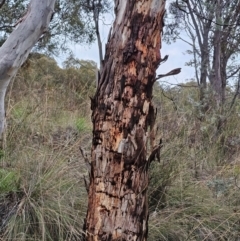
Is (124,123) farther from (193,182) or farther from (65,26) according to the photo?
(65,26)

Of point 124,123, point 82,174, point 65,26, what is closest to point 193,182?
point 82,174

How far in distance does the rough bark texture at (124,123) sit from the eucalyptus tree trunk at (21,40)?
149cm

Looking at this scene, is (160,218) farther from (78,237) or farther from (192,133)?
(192,133)

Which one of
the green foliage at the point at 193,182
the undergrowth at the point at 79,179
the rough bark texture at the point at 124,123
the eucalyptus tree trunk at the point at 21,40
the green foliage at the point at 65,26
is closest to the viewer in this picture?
the rough bark texture at the point at 124,123

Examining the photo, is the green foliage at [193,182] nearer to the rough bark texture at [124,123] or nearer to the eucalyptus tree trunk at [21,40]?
the rough bark texture at [124,123]

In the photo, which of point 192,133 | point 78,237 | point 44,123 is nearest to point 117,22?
point 78,237

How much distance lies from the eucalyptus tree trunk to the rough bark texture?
1.49 metres

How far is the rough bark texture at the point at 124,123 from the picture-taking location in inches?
80.2

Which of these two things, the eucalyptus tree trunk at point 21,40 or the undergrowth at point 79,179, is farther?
the eucalyptus tree trunk at point 21,40

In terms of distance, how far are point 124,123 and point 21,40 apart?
1814 mm

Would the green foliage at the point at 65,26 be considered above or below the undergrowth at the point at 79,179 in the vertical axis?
above

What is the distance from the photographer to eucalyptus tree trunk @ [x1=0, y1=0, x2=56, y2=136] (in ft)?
11.1

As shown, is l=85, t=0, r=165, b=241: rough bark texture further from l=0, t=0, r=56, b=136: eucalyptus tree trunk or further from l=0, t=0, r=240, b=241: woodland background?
l=0, t=0, r=56, b=136: eucalyptus tree trunk

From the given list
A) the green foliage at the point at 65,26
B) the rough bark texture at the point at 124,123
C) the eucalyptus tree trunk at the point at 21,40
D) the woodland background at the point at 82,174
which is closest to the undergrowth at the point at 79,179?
the woodland background at the point at 82,174
